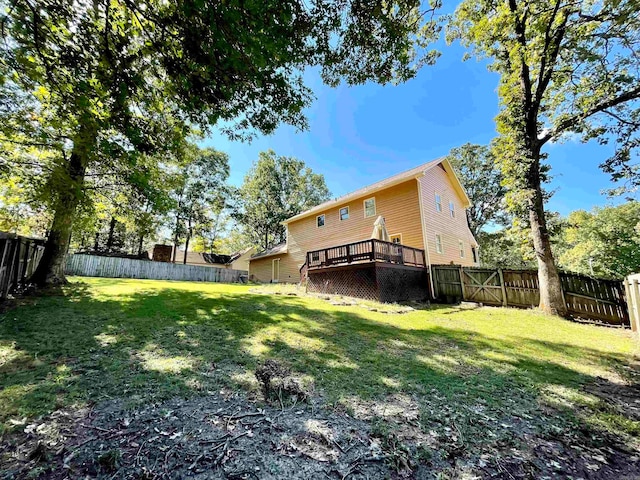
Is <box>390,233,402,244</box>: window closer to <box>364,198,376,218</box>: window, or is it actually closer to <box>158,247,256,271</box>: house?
<box>364,198,376,218</box>: window

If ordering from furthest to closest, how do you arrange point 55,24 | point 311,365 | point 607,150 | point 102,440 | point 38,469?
1. point 607,150
2. point 55,24
3. point 311,365
4. point 102,440
5. point 38,469

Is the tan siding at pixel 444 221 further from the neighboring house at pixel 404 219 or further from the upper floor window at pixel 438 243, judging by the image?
the upper floor window at pixel 438 243

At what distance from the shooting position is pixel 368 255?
34.2 ft

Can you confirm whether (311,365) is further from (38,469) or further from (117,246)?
(117,246)

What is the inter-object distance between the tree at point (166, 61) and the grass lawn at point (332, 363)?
2884mm

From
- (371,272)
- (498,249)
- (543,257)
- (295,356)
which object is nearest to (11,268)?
(295,356)

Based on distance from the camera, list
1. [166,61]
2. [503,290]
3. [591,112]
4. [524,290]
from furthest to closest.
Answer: [503,290] → [524,290] → [591,112] → [166,61]

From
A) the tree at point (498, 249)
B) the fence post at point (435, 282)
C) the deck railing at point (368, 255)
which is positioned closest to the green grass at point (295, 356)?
the deck railing at point (368, 255)

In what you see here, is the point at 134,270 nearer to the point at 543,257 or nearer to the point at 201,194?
the point at 201,194

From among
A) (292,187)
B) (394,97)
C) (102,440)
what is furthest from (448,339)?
(292,187)

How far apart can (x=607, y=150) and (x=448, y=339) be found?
9.37 meters

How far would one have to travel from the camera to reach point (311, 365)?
3.68 m

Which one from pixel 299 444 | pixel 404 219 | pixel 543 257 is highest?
pixel 404 219

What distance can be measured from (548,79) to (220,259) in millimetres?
34468
